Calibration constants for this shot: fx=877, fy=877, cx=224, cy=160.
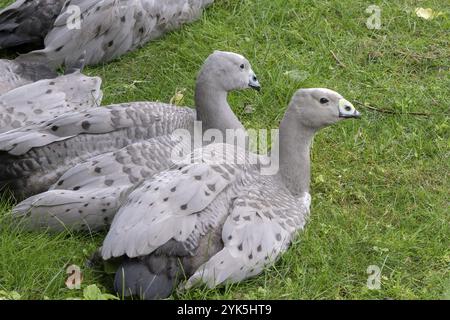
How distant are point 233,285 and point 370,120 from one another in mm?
2021

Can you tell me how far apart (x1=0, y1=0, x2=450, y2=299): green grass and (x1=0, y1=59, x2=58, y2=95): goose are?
0.44m

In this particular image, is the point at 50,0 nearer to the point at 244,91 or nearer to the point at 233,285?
the point at 244,91

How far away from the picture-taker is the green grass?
14.7 feet

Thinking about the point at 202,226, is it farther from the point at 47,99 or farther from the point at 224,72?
the point at 47,99

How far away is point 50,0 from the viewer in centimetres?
654

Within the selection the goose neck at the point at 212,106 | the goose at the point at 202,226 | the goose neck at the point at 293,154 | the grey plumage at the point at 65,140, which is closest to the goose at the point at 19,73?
the grey plumage at the point at 65,140

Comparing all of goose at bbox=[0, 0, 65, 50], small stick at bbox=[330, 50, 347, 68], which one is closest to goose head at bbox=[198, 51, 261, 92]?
small stick at bbox=[330, 50, 347, 68]

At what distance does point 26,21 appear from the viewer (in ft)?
21.2

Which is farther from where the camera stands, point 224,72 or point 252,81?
→ point 252,81

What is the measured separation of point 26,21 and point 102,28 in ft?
1.94

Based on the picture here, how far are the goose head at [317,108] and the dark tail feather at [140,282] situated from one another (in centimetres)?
128

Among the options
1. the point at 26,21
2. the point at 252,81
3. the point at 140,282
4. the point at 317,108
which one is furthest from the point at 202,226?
the point at 26,21
